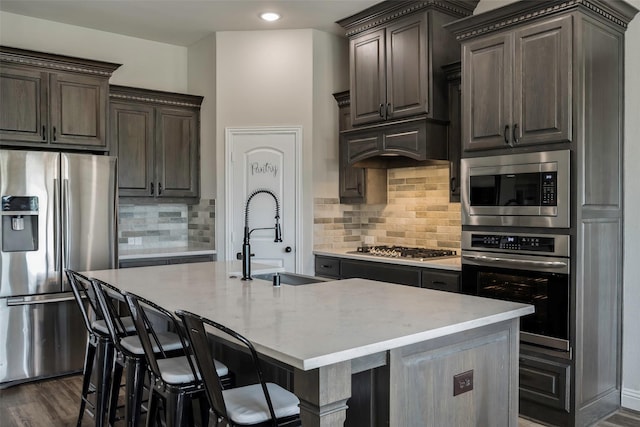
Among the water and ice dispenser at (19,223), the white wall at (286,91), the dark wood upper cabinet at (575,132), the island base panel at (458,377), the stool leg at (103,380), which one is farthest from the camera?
the white wall at (286,91)

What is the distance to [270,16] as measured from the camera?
185 inches

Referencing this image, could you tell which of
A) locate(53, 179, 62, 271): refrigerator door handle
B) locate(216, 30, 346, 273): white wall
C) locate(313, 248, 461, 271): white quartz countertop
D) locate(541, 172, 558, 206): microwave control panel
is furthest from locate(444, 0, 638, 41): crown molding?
locate(53, 179, 62, 271): refrigerator door handle

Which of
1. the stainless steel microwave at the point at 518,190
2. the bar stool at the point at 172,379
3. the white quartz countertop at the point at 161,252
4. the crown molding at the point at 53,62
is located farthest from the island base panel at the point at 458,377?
the crown molding at the point at 53,62

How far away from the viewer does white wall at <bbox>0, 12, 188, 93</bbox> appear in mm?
4695

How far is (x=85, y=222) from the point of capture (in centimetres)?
420

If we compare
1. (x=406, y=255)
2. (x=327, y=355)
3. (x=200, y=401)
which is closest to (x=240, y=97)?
(x=406, y=255)

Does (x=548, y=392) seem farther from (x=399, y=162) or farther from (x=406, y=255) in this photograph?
(x=399, y=162)

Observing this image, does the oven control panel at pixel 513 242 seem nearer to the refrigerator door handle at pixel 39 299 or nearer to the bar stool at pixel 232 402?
the bar stool at pixel 232 402

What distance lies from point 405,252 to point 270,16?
95.8 inches

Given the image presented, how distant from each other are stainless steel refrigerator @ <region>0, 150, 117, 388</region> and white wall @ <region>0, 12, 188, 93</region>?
1390 mm

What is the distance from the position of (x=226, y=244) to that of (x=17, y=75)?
2.26m

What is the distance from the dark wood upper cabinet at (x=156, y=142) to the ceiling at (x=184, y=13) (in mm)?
648

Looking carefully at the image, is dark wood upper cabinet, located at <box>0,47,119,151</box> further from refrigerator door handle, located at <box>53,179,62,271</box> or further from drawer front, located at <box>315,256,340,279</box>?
drawer front, located at <box>315,256,340,279</box>

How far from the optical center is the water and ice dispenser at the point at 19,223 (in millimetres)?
3854
